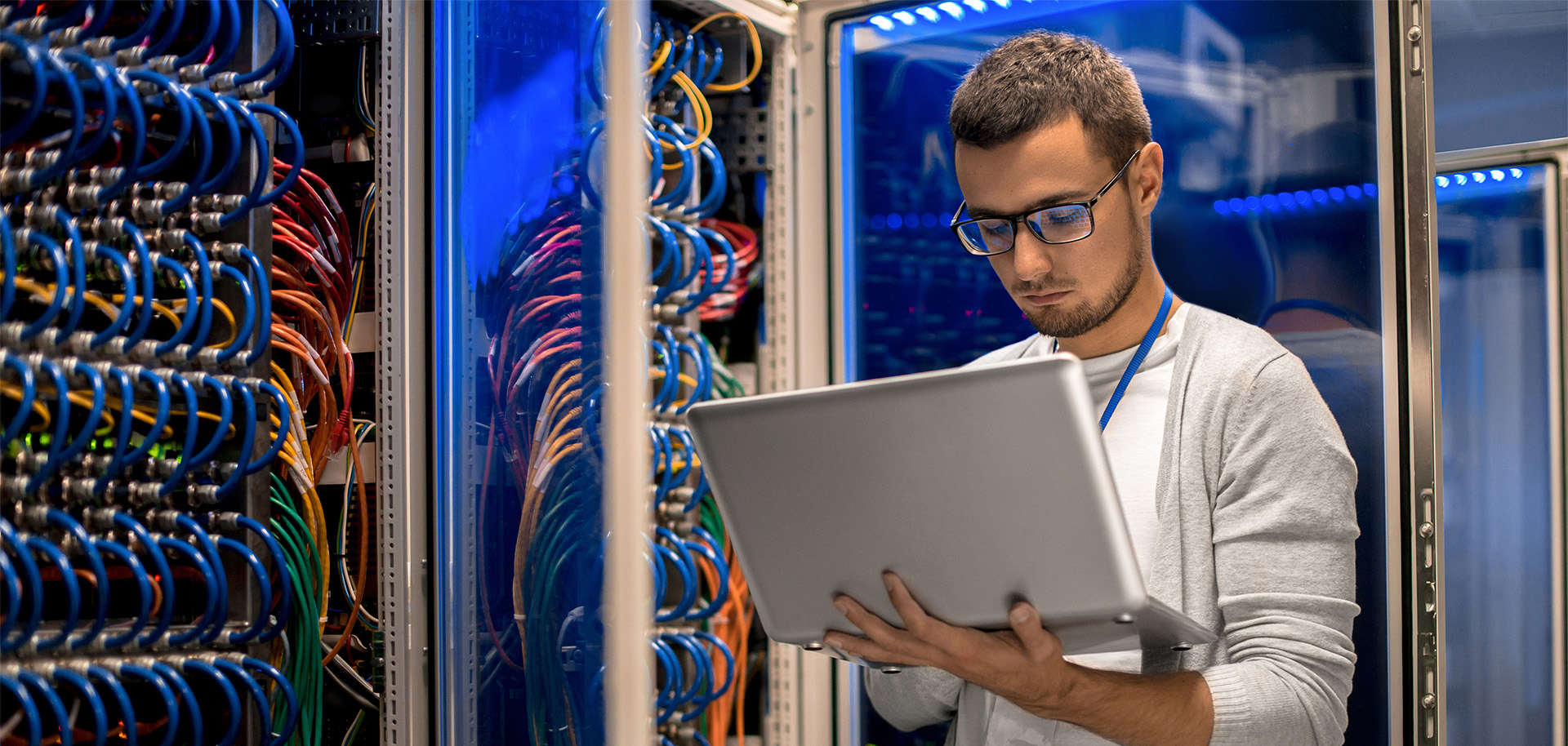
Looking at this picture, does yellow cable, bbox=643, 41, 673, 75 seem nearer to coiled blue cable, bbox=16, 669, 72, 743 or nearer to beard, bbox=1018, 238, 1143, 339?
beard, bbox=1018, 238, 1143, 339

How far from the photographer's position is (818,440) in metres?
1.11

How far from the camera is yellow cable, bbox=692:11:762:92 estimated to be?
7.41ft

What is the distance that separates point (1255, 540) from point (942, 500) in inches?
20.2

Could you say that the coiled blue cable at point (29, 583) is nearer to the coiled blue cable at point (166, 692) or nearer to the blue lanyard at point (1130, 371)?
the coiled blue cable at point (166, 692)

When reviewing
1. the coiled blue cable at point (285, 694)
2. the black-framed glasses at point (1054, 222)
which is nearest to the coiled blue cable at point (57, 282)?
the coiled blue cable at point (285, 694)

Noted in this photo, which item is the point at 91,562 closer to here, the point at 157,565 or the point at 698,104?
the point at 157,565

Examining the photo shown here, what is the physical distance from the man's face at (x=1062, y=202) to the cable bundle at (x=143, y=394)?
101cm

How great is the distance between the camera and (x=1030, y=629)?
3.64ft

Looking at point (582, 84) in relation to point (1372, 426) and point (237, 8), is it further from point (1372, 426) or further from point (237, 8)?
point (1372, 426)

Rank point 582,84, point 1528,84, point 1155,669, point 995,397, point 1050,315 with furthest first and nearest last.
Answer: point 1528,84 → point 1050,315 → point 1155,669 → point 582,84 → point 995,397

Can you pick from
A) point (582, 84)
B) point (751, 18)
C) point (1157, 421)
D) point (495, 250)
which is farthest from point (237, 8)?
point (1157, 421)

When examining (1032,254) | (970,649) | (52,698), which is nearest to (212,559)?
(52,698)

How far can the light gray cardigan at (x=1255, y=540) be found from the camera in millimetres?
1316

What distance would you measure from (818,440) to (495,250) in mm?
579
